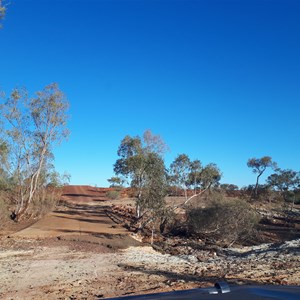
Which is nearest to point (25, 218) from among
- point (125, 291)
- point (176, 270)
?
point (176, 270)

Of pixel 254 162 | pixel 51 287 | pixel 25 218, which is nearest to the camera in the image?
pixel 51 287

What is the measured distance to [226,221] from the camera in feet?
70.3

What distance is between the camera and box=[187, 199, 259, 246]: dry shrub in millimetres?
21344

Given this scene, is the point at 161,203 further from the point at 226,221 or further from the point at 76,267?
the point at 76,267

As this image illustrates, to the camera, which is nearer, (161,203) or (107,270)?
(107,270)

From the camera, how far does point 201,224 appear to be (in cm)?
2264

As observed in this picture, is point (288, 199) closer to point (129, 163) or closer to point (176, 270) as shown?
point (129, 163)

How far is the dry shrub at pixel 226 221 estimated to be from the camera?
21344 millimetres

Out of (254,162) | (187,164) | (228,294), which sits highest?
(254,162)

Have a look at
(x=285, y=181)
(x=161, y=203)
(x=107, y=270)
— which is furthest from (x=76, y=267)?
(x=285, y=181)

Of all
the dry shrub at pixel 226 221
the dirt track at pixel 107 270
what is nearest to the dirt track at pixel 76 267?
the dirt track at pixel 107 270

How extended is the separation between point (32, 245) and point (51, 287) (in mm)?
8401

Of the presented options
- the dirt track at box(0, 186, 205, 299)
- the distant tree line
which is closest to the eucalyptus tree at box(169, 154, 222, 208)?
the distant tree line

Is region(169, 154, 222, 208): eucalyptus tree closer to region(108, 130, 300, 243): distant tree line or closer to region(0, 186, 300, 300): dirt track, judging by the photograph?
region(108, 130, 300, 243): distant tree line
